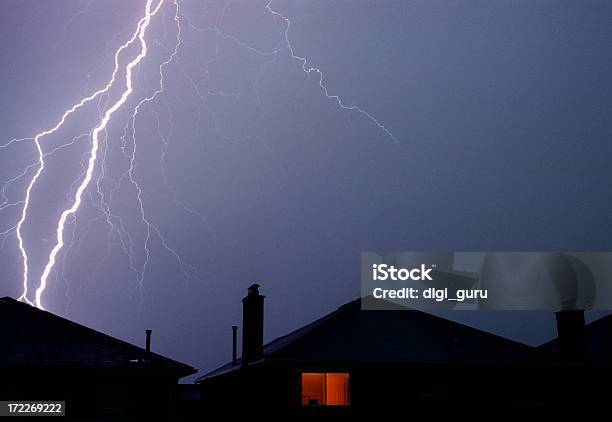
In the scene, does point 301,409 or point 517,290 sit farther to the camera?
point 517,290

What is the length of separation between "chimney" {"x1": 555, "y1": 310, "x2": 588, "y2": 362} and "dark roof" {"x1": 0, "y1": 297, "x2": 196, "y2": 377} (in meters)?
9.48

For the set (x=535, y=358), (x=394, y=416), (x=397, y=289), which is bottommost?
(x=394, y=416)

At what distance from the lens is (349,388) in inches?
583

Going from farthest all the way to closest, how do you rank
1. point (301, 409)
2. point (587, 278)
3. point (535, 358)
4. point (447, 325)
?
1. point (587, 278)
2. point (447, 325)
3. point (535, 358)
4. point (301, 409)

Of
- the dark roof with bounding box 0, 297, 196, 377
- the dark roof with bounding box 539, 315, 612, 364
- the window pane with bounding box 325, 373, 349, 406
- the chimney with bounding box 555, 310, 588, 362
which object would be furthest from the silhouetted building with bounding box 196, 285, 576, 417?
the dark roof with bounding box 539, 315, 612, 364

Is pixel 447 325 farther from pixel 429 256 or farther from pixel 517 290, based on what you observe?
pixel 517 290

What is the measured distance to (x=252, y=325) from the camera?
1694 centimetres

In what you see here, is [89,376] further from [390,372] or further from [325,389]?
[390,372]

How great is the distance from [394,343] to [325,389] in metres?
2.09

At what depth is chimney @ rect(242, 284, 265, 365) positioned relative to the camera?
649 inches

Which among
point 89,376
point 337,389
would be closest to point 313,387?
point 337,389

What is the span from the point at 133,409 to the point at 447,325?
811cm

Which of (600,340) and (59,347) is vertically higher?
(600,340)

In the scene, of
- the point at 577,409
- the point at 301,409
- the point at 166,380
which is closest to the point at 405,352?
the point at 301,409
